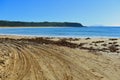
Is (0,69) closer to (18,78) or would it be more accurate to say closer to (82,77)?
(18,78)

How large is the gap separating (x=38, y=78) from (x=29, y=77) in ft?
1.28

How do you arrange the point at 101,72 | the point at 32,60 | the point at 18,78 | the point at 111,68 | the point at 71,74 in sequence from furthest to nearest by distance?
1. the point at 32,60
2. the point at 111,68
3. the point at 101,72
4. the point at 71,74
5. the point at 18,78

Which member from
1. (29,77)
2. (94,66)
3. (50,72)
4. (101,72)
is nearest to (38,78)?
(29,77)

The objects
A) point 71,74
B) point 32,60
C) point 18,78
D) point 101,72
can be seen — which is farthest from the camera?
point 32,60

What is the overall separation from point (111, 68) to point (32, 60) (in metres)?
4.40

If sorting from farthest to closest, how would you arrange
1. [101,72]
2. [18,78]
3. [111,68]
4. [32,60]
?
[32,60], [111,68], [101,72], [18,78]

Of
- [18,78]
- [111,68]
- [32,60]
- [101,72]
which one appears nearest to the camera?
[18,78]

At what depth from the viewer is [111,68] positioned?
14234mm

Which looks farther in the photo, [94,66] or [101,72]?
[94,66]

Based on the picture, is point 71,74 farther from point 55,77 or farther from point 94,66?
point 94,66

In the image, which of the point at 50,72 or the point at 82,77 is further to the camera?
the point at 50,72

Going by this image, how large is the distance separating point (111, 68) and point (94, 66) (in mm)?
916

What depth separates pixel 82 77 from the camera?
1188 cm

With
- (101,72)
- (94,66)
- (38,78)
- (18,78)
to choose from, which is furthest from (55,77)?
(94,66)
